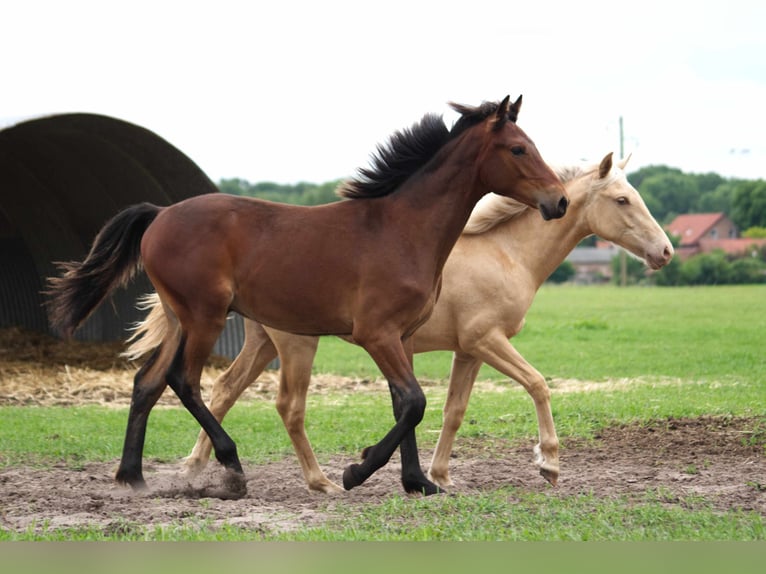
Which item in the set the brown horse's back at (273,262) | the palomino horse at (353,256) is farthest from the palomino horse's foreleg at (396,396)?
the brown horse's back at (273,262)

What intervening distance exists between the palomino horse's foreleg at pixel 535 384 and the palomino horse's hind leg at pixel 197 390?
177 centimetres

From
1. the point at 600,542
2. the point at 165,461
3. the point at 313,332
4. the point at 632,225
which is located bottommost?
the point at 165,461

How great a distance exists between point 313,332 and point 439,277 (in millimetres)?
925

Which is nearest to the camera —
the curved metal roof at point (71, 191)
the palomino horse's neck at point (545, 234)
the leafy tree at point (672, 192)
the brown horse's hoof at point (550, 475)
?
the brown horse's hoof at point (550, 475)

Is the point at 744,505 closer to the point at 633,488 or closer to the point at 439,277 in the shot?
the point at 633,488

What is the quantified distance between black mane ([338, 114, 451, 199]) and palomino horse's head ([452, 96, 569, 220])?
1.27 feet

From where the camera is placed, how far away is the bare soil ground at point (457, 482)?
20.6 feet

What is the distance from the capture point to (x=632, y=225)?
8.48 metres

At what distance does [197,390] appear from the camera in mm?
7254

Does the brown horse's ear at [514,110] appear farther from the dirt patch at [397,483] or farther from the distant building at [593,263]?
the distant building at [593,263]

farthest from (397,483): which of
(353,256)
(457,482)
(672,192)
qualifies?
(672,192)

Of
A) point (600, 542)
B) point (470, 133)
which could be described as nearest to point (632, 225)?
point (470, 133)

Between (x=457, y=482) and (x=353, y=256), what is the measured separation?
204 centimetres

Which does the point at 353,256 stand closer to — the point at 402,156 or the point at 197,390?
the point at 402,156
